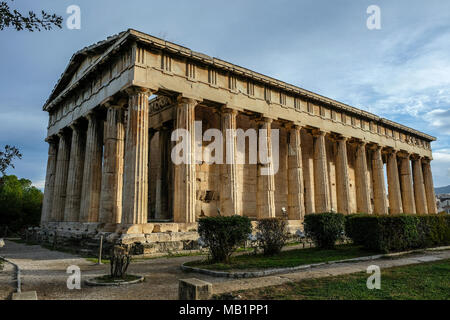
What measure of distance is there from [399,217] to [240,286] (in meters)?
7.80

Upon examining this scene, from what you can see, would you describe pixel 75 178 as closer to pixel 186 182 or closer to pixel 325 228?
pixel 186 182

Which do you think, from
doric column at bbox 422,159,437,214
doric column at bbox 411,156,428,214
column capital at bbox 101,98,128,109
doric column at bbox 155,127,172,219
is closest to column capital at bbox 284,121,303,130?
doric column at bbox 155,127,172,219

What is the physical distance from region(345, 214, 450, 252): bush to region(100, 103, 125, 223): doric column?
37.5ft

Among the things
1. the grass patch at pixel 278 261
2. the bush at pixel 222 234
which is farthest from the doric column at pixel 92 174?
the bush at pixel 222 234

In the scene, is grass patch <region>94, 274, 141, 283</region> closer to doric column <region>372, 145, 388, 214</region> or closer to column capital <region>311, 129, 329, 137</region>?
column capital <region>311, 129, 329, 137</region>

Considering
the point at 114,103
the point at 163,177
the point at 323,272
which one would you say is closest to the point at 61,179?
the point at 163,177

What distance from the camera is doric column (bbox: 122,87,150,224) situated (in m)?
14.3

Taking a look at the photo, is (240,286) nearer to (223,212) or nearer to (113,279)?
(113,279)

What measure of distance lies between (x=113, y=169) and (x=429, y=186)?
1324 inches

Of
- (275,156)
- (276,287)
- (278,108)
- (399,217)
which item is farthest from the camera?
(275,156)

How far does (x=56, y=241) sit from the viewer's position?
18.3m

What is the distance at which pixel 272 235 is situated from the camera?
1171 centimetres
